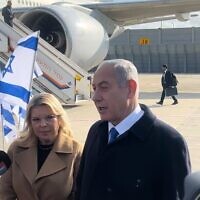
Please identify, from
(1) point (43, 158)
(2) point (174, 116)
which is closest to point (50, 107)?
(1) point (43, 158)

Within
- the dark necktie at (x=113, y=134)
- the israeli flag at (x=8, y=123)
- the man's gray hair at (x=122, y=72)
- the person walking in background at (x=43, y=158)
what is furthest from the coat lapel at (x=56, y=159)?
the israeli flag at (x=8, y=123)

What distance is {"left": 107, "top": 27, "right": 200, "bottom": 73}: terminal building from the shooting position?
3309 centimetres

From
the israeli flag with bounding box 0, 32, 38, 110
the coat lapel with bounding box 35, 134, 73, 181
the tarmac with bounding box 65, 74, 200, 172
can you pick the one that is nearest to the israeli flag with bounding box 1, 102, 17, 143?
the israeli flag with bounding box 0, 32, 38, 110

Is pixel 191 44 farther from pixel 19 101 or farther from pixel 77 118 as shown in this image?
pixel 19 101

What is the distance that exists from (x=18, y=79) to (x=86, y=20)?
26.4 feet

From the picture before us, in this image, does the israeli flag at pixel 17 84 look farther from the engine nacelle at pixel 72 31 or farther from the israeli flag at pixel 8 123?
the engine nacelle at pixel 72 31

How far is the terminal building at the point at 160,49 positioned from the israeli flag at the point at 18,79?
1108 inches

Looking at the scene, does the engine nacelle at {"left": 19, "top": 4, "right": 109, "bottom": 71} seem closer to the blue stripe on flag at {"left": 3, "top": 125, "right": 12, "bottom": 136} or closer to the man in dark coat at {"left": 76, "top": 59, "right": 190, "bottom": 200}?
the blue stripe on flag at {"left": 3, "top": 125, "right": 12, "bottom": 136}

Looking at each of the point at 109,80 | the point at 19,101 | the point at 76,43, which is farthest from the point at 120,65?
the point at 76,43

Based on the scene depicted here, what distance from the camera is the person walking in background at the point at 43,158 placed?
2941 millimetres

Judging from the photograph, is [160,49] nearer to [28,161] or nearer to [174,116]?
[174,116]

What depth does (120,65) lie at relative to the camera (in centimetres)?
235

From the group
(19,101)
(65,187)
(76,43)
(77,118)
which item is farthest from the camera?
(76,43)

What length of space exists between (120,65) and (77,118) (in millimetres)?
8177
